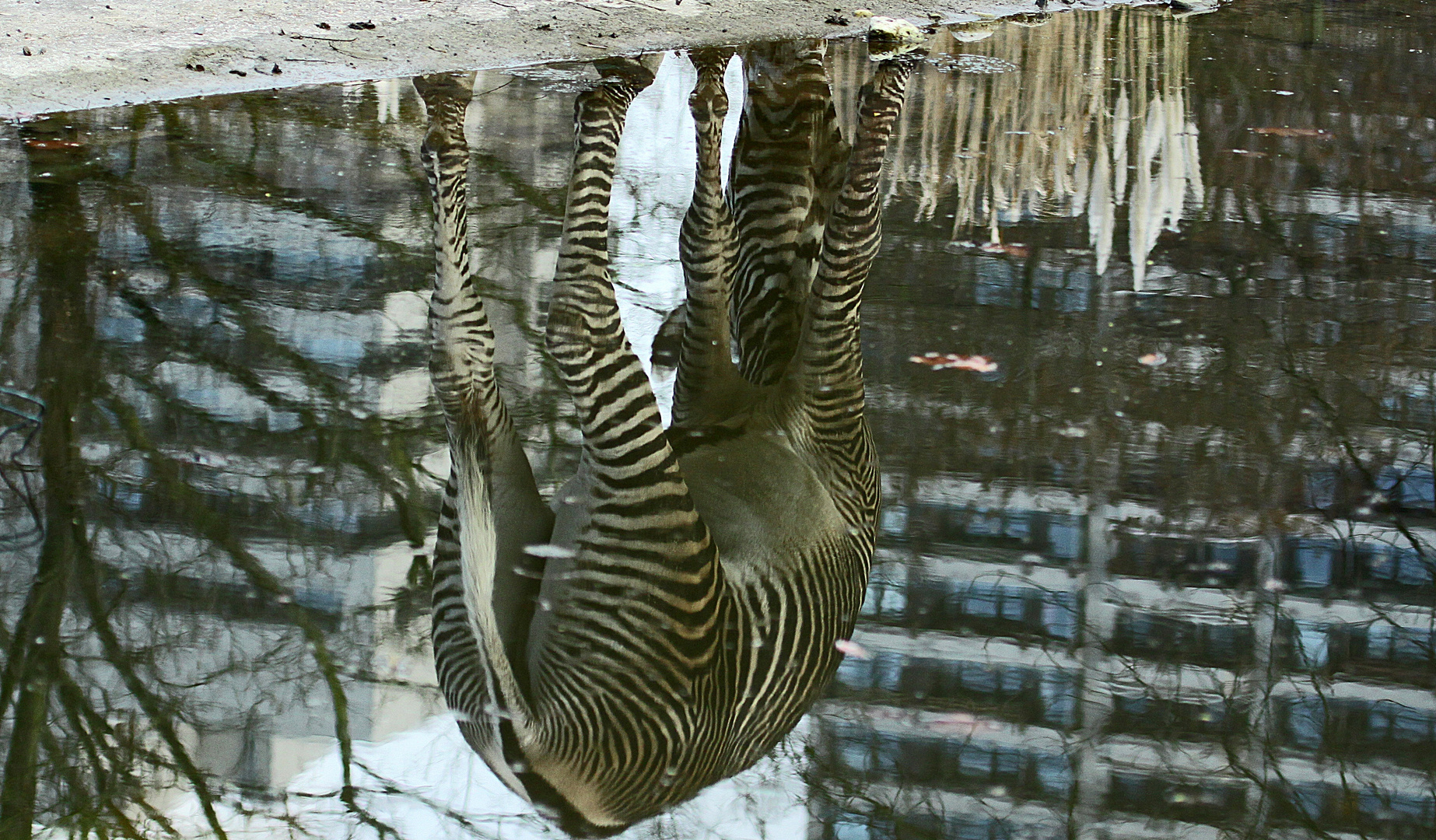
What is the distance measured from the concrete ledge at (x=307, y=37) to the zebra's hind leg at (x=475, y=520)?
2683mm

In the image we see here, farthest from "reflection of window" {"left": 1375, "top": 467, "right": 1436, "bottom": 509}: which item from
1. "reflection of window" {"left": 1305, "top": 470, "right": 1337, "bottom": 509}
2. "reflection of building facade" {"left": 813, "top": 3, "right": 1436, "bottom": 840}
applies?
"reflection of window" {"left": 1305, "top": 470, "right": 1337, "bottom": 509}

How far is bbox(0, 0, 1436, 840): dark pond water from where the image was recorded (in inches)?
105

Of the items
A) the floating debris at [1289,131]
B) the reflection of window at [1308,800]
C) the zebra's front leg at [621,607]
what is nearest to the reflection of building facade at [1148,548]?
the reflection of window at [1308,800]

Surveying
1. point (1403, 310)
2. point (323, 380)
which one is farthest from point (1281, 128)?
point (323, 380)

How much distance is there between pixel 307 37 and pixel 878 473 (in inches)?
213

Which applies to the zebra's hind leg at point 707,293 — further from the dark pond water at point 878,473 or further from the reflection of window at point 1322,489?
the reflection of window at point 1322,489

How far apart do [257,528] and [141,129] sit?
3607mm

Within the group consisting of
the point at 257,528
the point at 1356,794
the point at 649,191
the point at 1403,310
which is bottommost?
the point at 1356,794

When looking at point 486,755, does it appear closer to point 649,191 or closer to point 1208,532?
point 1208,532

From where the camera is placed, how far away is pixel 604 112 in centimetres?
507

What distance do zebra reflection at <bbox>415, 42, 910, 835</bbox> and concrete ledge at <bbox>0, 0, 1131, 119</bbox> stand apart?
2419 mm

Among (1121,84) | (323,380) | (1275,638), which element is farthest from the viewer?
(1121,84)

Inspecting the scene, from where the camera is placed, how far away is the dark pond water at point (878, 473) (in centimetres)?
266

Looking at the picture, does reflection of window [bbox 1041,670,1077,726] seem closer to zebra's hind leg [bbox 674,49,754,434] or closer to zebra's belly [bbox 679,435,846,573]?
zebra's belly [bbox 679,435,846,573]
